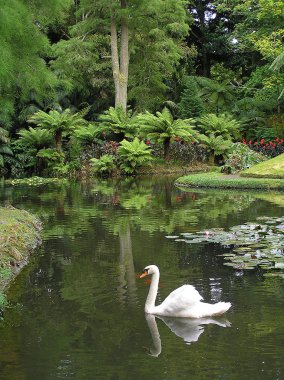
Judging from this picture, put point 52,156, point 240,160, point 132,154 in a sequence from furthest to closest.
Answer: point 52,156 → point 132,154 → point 240,160

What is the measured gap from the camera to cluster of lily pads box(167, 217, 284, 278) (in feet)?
25.4

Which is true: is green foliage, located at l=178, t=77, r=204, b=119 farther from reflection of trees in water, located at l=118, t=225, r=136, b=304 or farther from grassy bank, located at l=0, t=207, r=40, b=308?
reflection of trees in water, located at l=118, t=225, r=136, b=304

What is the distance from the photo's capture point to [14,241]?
27.8 feet

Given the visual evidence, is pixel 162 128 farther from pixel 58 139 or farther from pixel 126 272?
pixel 126 272

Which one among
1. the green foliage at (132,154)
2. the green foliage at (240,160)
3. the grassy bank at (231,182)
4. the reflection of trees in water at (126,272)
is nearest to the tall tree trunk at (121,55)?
the green foliage at (132,154)

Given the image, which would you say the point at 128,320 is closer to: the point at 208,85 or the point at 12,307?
the point at 12,307

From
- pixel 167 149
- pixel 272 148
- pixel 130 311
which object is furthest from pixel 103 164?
pixel 130 311

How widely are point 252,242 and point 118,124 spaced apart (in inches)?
641

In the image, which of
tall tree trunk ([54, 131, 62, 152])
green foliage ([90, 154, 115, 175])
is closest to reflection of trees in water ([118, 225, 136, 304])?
green foliage ([90, 154, 115, 175])

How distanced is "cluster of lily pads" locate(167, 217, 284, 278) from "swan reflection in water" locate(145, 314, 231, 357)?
1.77m

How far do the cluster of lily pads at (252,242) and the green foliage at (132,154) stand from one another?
1175 cm

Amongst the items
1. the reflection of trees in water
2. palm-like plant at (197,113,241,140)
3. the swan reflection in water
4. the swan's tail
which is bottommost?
the swan reflection in water

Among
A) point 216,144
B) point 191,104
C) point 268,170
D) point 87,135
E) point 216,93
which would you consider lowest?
point 268,170

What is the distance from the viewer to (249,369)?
460 cm
